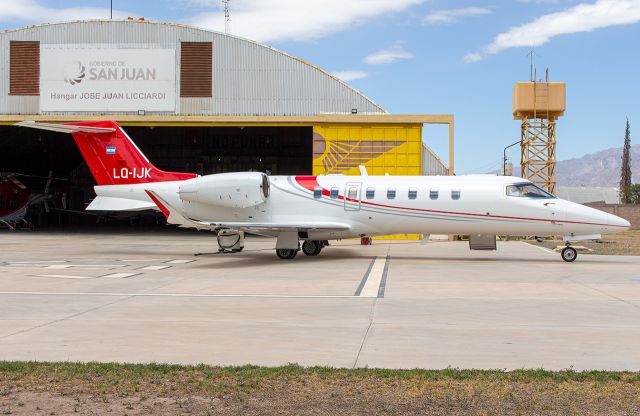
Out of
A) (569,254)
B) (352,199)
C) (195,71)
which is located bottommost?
(569,254)

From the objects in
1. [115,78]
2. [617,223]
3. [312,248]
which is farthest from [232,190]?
[115,78]

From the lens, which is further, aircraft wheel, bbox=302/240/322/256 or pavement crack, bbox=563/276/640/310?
aircraft wheel, bbox=302/240/322/256

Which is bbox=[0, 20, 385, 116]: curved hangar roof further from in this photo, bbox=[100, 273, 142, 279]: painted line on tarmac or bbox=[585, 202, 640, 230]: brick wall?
bbox=[585, 202, 640, 230]: brick wall

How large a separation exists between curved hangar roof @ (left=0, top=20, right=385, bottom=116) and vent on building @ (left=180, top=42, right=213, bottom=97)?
153 millimetres

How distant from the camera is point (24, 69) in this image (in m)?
37.3

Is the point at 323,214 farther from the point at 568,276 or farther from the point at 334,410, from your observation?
the point at 334,410

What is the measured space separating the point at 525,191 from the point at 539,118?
24064 mm

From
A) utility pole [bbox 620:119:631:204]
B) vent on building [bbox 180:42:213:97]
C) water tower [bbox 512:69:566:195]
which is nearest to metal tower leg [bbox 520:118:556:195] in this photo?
water tower [bbox 512:69:566:195]

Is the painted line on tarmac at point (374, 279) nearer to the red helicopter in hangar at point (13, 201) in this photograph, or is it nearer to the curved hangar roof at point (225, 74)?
the curved hangar roof at point (225, 74)

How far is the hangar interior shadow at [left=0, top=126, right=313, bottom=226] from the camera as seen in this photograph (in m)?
53.2

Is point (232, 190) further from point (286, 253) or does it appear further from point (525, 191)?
point (525, 191)

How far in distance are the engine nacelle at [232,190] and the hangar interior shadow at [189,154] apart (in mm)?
28498

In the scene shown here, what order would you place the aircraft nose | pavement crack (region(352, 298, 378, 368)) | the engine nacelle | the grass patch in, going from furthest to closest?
1. the engine nacelle
2. the aircraft nose
3. pavement crack (region(352, 298, 378, 368))
4. the grass patch

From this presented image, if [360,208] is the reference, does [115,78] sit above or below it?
above
